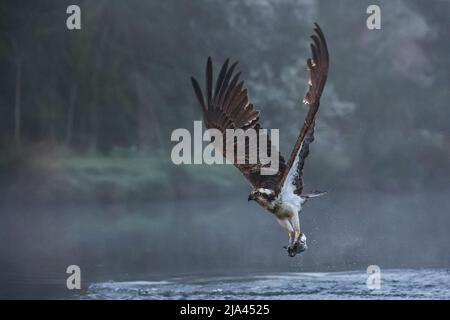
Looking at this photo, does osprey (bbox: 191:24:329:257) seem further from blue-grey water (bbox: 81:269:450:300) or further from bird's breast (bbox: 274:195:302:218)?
blue-grey water (bbox: 81:269:450:300)

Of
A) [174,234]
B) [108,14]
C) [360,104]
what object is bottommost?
[174,234]

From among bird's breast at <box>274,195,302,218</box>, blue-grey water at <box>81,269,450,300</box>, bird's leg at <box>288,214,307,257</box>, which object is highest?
bird's breast at <box>274,195,302,218</box>

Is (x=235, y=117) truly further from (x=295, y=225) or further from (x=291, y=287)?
(x=291, y=287)

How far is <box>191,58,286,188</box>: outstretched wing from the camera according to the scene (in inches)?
174

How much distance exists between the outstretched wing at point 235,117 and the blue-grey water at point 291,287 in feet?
2.63

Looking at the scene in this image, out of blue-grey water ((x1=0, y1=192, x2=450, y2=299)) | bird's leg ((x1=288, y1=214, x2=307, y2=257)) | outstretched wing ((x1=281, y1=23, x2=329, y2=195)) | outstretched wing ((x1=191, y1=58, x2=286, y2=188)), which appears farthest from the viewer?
blue-grey water ((x1=0, y1=192, x2=450, y2=299))

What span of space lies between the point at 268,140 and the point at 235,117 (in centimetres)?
21

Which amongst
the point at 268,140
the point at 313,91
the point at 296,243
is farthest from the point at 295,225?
the point at 313,91

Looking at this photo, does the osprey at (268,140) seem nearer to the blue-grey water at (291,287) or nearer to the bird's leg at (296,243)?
the bird's leg at (296,243)

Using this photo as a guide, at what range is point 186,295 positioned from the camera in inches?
196

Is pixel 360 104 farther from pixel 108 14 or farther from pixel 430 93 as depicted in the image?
pixel 108 14

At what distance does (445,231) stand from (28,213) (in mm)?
4079

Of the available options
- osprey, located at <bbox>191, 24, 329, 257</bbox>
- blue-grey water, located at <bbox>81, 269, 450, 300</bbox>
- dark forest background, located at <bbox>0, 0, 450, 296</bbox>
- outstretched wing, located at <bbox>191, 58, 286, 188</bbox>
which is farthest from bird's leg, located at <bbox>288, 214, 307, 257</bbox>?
dark forest background, located at <bbox>0, 0, 450, 296</bbox>
